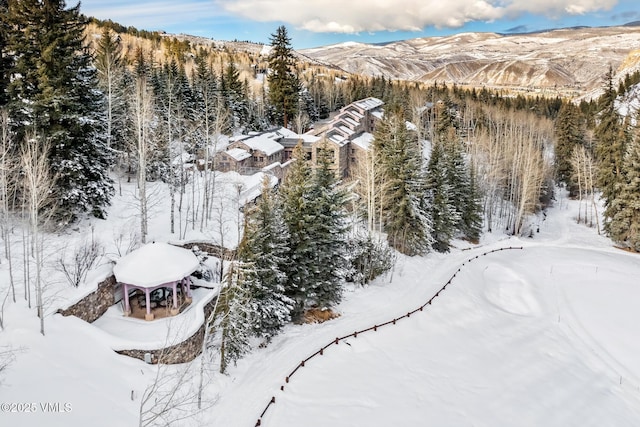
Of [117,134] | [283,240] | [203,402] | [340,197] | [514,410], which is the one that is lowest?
[514,410]

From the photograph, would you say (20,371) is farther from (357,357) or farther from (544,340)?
(544,340)

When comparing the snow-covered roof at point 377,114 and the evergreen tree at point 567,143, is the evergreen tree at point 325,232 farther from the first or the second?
the evergreen tree at point 567,143

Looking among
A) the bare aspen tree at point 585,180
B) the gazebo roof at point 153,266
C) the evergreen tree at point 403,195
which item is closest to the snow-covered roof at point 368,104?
the bare aspen tree at point 585,180

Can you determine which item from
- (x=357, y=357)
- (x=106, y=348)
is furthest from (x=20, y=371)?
(x=357, y=357)

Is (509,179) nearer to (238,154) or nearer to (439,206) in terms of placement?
(439,206)

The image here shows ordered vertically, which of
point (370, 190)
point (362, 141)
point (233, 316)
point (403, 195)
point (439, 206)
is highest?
point (362, 141)

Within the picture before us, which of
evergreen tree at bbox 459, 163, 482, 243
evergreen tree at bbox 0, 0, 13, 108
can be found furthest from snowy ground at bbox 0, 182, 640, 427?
evergreen tree at bbox 0, 0, 13, 108

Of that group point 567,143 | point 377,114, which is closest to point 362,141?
point 377,114
